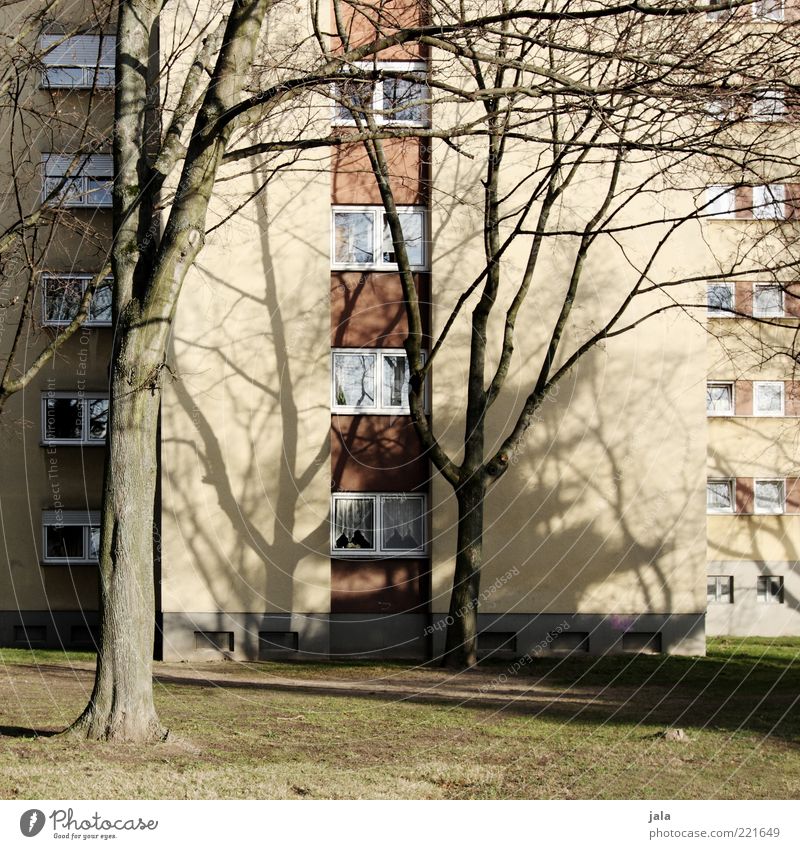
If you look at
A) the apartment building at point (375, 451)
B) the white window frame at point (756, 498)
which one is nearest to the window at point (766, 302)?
the white window frame at point (756, 498)

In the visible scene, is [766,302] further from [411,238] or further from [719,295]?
[411,238]

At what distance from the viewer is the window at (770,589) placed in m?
27.6

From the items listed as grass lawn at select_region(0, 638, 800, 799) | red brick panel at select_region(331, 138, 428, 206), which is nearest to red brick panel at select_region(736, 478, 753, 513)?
grass lawn at select_region(0, 638, 800, 799)

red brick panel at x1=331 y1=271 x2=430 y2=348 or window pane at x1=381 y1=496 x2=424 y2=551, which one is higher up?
red brick panel at x1=331 y1=271 x2=430 y2=348

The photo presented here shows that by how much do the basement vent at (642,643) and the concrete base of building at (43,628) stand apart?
1038 cm

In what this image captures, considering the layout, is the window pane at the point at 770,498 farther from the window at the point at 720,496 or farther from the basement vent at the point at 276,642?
the basement vent at the point at 276,642

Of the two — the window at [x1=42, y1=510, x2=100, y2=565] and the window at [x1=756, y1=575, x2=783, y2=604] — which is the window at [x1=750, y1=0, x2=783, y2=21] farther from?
the window at [x1=42, y1=510, x2=100, y2=565]

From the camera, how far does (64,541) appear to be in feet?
75.6

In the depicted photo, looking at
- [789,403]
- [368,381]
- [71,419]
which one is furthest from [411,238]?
[789,403]

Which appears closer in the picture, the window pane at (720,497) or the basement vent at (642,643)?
the basement vent at (642,643)

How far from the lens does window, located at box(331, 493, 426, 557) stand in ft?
71.6

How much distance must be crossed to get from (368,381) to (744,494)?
1089 cm

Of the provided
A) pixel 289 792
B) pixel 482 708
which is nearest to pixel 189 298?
pixel 482 708

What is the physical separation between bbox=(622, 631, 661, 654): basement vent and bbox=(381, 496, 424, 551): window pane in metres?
4.38
